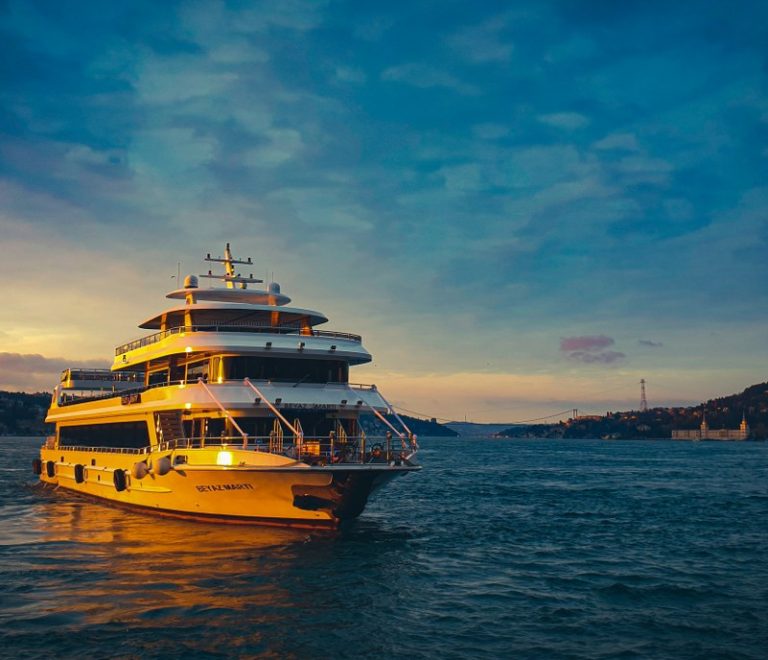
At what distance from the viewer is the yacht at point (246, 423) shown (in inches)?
1008

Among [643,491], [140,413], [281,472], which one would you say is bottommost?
[643,491]

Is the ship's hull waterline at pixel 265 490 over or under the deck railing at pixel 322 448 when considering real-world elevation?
under

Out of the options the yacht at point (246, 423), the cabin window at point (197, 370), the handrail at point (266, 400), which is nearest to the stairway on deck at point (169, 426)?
the yacht at point (246, 423)

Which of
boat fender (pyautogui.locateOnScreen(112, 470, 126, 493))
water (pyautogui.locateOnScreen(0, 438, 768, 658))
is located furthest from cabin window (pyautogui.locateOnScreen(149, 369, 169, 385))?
water (pyautogui.locateOnScreen(0, 438, 768, 658))

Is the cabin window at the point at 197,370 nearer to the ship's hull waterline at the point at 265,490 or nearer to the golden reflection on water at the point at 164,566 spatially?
the ship's hull waterline at the point at 265,490

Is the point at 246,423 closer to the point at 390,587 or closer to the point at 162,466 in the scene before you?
the point at 162,466

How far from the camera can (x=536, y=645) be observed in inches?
605

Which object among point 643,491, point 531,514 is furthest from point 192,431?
point 643,491

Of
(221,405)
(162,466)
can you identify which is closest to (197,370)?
(221,405)

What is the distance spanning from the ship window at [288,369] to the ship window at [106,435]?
658 cm

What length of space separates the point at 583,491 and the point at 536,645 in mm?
38068

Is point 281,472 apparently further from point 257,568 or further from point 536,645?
point 536,645

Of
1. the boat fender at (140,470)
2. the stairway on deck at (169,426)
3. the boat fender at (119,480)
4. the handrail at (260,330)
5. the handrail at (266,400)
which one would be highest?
the handrail at (260,330)

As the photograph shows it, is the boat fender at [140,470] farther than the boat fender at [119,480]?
No
